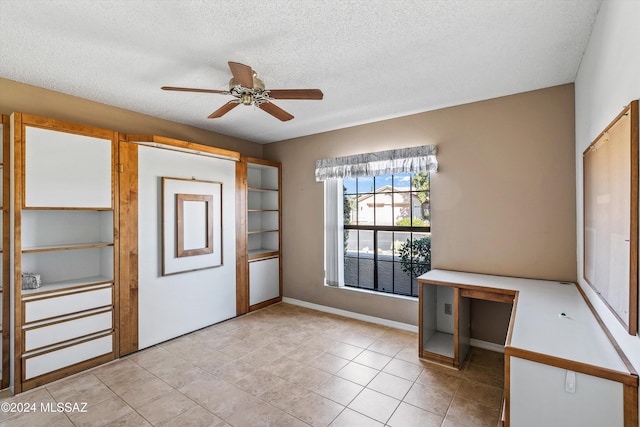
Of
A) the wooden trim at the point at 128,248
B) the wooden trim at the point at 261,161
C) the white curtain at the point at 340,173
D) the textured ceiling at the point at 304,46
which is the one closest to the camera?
the textured ceiling at the point at 304,46

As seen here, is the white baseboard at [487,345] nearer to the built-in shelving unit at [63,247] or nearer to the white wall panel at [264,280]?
the white wall panel at [264,280]

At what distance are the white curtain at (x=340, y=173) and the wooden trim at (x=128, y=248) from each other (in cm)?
234

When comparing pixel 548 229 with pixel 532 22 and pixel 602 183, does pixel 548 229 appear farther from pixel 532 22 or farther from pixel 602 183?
pixel 532 22

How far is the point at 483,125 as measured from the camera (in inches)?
127

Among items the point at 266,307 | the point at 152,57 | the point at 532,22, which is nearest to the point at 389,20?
the point at 532,22

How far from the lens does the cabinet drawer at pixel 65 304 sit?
2.57 m

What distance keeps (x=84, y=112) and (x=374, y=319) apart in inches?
163

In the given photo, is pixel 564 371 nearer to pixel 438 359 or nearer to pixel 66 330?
pixel 438 359

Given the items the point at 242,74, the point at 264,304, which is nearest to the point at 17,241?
the point at 242,74

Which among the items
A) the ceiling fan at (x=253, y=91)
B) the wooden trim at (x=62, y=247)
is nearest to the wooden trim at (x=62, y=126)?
the wooden trim at (x=62, y=247)

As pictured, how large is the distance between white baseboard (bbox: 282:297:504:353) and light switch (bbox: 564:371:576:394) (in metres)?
1.96

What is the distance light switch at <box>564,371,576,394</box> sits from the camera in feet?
4.55

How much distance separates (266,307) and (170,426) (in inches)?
103

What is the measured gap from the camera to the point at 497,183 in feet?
10.3
